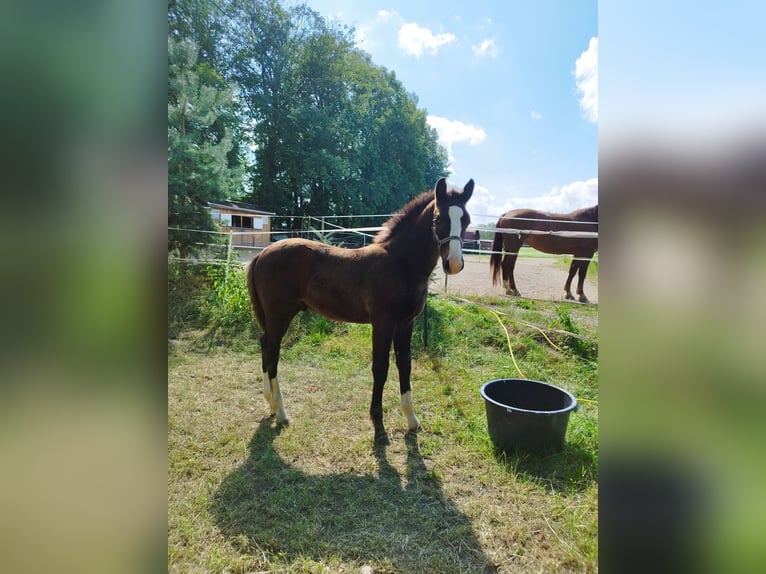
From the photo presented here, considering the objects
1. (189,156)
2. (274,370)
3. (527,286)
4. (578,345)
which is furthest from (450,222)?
(527,286)

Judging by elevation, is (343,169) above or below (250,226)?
above

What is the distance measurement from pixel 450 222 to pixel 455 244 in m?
0.18

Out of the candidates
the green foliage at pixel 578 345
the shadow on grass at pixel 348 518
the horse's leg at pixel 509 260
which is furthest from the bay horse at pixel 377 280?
the horse's leg at pixel 509 260

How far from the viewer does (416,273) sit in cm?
273

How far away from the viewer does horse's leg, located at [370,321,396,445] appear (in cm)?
272

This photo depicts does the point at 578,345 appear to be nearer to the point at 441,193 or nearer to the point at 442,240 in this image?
the point at 442,240

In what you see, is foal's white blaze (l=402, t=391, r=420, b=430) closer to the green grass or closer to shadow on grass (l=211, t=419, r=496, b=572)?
the green grass

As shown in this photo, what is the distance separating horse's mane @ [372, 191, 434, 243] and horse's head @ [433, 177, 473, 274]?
0.84 ft

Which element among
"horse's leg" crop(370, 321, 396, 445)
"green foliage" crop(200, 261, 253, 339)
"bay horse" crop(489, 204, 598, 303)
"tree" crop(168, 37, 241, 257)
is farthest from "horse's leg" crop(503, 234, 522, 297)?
"tree" crop(168, 37, 241, 257)

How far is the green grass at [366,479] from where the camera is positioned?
1.71 m

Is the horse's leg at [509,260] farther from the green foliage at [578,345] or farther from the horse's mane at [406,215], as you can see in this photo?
the horse's mane at [406,215]
